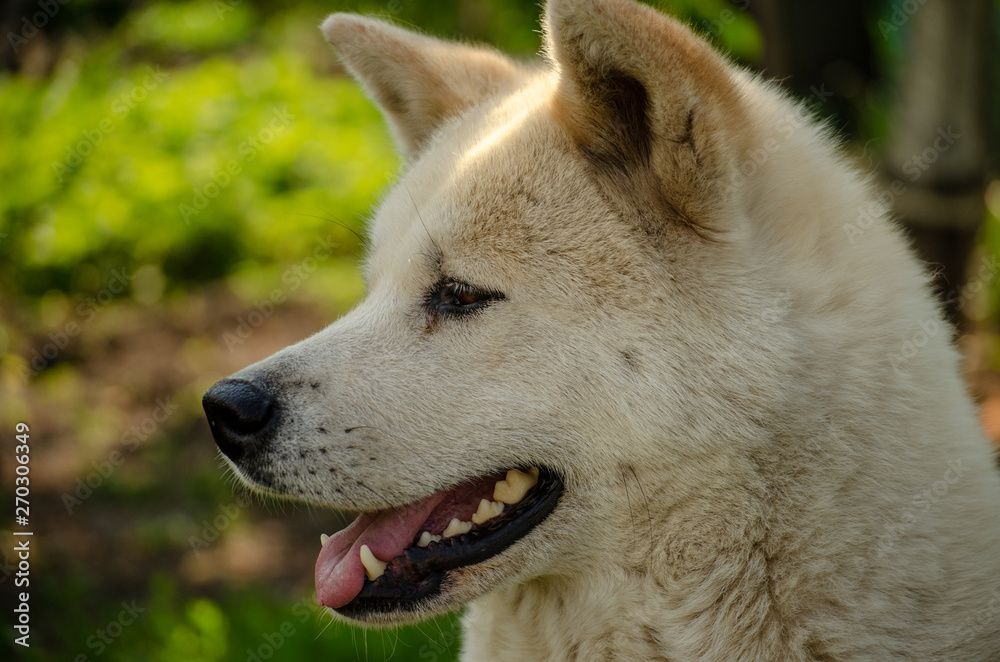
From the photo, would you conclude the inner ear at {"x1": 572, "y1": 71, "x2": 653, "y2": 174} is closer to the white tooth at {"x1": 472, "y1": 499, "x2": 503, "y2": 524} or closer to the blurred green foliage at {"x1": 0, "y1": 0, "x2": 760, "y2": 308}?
the white tooth at {"x1": 472, "y1": 499, "x2": 503, "y2": 524}

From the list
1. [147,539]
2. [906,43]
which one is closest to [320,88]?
[147,539]

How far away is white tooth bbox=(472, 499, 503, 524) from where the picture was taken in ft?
7.66

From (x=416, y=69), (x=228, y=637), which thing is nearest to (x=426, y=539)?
(x=416, y=69)

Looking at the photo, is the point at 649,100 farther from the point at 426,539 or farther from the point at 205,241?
the point at 205,241

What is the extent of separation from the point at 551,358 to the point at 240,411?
819 millimetres

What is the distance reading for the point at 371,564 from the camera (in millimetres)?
2348

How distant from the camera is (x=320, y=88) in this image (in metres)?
10.7

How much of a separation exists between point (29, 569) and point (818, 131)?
192 inches

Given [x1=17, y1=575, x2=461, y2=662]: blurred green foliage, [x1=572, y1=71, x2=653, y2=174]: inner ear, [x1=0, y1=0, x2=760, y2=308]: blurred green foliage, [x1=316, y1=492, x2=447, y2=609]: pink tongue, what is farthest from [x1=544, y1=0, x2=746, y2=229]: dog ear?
[x1=0, y1=0, x2=760, y2=308]: blurred green foliage

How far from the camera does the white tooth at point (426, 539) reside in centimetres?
235

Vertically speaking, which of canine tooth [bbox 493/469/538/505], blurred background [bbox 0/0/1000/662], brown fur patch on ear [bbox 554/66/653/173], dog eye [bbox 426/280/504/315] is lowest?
blurred background [bbox 0/0/1000/662]

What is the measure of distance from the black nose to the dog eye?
1.67 feet

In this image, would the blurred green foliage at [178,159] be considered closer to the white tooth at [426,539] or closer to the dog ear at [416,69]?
the dog ear at [416,69]

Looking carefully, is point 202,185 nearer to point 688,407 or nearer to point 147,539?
point 147,539
